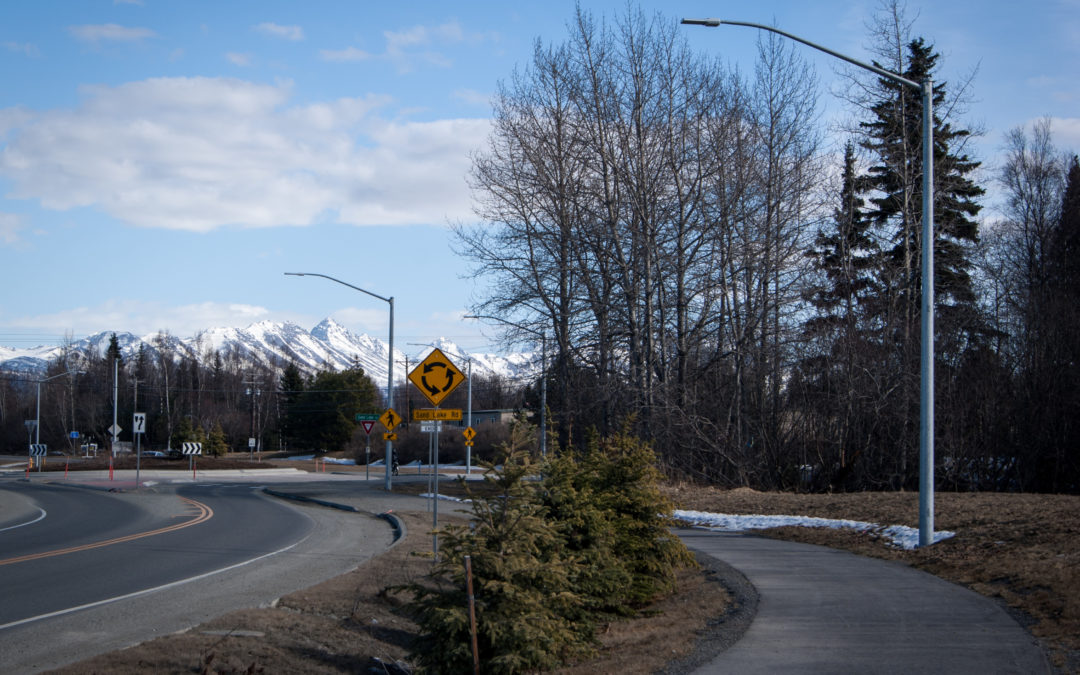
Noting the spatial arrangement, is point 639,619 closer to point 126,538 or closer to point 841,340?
point 126,538

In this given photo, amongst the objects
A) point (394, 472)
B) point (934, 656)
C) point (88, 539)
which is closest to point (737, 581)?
point (934, 656)

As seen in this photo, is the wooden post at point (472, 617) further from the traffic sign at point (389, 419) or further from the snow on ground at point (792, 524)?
the traffic sign at point (389, 419)

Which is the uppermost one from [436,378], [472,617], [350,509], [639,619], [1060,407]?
[436,378]

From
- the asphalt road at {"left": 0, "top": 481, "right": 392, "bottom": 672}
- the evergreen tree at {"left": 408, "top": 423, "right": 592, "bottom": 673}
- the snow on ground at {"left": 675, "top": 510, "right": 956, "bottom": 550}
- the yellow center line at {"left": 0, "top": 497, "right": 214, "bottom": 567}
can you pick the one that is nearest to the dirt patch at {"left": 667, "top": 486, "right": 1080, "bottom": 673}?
the snow on ground at {"left": 675, "top": 510, "right": 956, "bottom": 550}

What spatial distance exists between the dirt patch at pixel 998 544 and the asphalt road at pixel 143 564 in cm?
863

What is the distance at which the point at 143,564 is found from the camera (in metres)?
13.9

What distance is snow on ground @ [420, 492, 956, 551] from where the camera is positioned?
14.5 metres

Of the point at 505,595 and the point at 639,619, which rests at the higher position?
the point at 505,595

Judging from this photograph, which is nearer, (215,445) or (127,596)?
(127,596)

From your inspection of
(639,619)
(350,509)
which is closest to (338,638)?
(639,619)

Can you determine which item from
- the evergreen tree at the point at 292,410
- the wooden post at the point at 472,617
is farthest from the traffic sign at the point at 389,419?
the evergreen tree at the point at 292,410

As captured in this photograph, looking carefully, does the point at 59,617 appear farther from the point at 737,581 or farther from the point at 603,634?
the point at 737,581

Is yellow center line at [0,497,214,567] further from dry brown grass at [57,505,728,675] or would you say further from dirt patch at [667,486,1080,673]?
dirt patch at [667,486,1080,673]

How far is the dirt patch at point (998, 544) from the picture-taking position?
8.16m
